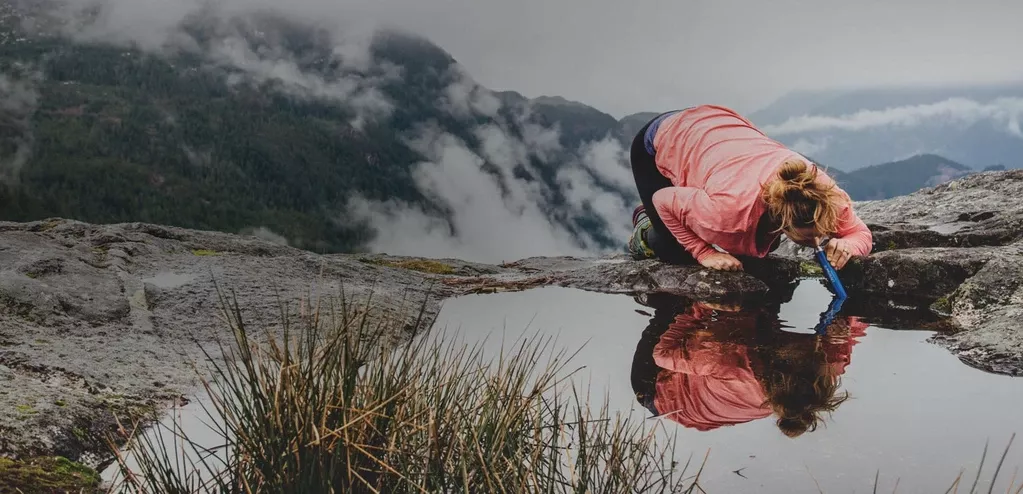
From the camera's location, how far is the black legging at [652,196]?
7.84m

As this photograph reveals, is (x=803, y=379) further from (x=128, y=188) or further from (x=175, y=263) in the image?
(x=128, y=188)

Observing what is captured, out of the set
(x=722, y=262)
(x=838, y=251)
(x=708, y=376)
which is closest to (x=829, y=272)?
(x=838, y=251)

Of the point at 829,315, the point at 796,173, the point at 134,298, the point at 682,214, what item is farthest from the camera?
the point at 682,214

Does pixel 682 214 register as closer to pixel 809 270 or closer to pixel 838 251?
pixel 838 251

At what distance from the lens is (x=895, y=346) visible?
477cm

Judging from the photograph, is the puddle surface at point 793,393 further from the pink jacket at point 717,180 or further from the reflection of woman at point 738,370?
the pink jacket at point 717,180

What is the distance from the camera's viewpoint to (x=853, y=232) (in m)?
6.69

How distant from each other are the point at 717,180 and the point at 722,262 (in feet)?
2.78

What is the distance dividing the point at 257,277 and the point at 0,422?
364cm

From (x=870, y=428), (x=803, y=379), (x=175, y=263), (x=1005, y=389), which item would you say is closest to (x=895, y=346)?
(x=1005, y=389)

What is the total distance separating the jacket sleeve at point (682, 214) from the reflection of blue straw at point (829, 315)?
50.3 inches

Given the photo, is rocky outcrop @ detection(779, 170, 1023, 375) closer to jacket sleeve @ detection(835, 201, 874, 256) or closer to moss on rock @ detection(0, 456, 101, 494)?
jacket sleeve @ detection(835, 201, 874, 256)

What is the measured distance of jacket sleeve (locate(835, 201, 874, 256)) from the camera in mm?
6523

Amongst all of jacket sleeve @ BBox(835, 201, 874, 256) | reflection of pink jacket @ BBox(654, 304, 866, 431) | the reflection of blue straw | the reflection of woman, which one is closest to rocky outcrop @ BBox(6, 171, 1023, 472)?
the reflection of blue straw
